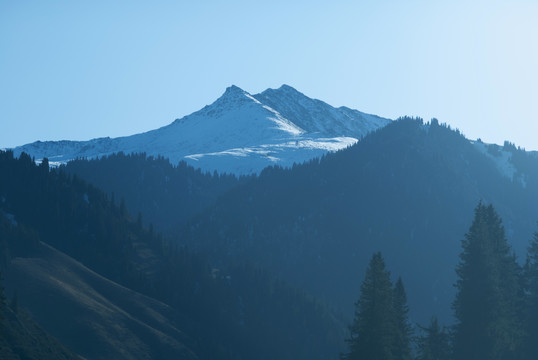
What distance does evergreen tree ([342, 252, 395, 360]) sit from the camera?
2360 inches

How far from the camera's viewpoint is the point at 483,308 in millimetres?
65875

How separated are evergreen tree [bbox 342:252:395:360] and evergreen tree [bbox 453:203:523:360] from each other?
8.20 meters

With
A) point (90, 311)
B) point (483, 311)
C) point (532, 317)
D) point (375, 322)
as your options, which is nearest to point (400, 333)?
point (375, 322)

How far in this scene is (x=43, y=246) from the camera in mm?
194625

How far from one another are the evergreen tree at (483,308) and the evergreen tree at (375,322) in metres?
8.20

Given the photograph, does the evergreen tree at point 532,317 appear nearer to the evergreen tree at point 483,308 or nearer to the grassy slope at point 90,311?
the evergreen tree at point 483,308

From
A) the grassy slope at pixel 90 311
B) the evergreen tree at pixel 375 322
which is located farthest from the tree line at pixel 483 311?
the grassy slope at pixel 90 311

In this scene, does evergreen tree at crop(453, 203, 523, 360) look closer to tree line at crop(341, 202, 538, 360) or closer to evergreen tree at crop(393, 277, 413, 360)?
tree line at crop(341, 202, 538, 360)

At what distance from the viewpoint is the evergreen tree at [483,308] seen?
65562 millimetres

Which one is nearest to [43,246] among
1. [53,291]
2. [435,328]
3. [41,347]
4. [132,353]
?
[53,291]

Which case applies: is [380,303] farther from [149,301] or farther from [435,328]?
[149,301]

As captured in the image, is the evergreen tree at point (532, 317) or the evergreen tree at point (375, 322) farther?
the evergreen tree at point (532, 317)

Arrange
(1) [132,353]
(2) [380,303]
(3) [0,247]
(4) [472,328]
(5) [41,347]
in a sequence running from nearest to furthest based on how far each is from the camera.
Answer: (2) [380,303] < (4) [472,328] < (5) [41,347] < (1) [132,353] < (3) [0,247]

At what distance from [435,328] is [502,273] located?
7.80m
